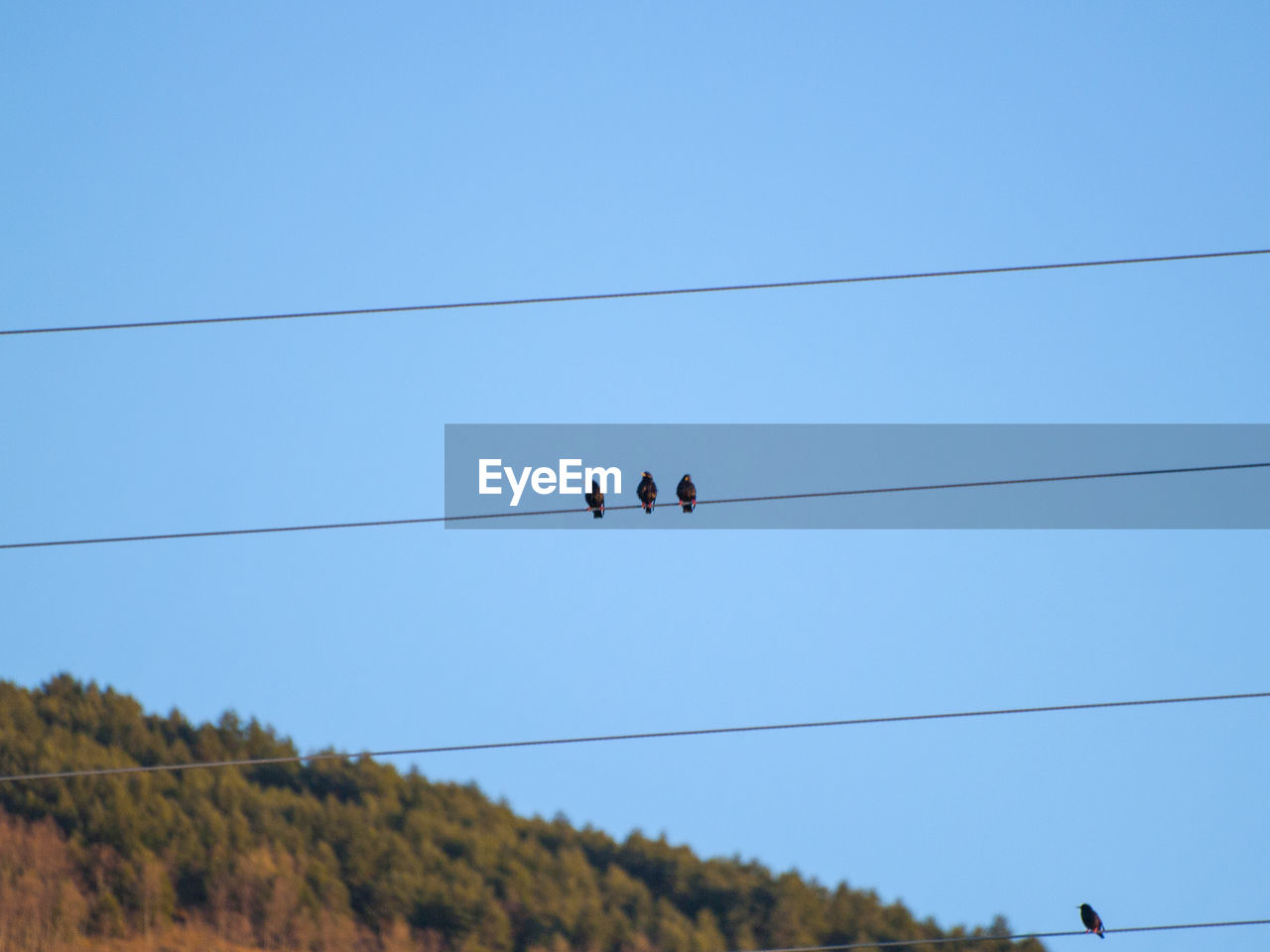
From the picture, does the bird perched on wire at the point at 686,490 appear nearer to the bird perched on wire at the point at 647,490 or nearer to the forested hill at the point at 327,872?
the bird perched on wire at the point at 647,490

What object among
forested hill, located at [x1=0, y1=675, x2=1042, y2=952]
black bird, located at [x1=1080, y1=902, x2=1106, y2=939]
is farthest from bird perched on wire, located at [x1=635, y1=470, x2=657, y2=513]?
forested hill, located at [x1=0, y1=675, x2=1042, y2=952]

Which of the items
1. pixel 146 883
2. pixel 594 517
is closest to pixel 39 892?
pixel 146 883

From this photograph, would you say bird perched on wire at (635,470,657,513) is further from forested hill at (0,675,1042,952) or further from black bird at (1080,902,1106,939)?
forested hill at (0,675,1042,952)

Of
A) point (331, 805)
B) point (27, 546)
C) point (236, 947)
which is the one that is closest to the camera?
point (27, 546)

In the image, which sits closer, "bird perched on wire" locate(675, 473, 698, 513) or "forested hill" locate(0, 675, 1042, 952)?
"bird perched on wire" locate(675, 473, 698, 513)

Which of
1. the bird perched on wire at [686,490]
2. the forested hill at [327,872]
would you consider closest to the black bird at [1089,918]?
the bird perched on wire at [686,490]

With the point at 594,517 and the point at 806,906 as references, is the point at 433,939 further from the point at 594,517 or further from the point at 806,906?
the point at 594,517

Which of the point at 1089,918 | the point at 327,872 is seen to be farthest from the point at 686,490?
the point at 327,872

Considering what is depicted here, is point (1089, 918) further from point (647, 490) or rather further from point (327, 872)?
point (327, 872)
